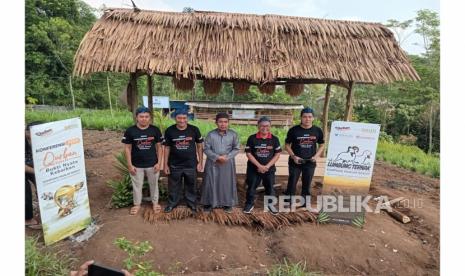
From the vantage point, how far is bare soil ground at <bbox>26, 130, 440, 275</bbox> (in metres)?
4.39

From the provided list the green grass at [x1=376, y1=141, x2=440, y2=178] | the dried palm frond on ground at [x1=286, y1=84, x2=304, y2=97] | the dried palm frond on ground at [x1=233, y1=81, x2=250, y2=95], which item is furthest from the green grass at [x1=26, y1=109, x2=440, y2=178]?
the dried palm frond on ground at [x1=286, y1=84, x2=304, y2=97]

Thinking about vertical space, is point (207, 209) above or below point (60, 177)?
below

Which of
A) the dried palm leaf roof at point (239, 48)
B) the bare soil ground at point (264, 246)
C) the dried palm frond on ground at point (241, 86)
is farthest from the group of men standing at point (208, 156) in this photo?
the dried palm frond on ground at point (241, 86)

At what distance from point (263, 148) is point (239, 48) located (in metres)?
1.85

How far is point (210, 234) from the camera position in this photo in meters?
4.91

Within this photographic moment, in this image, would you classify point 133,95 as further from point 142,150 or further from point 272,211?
point 272,211

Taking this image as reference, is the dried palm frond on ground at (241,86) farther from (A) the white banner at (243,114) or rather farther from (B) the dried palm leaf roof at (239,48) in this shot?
Result: (A) the white banner at (243,114)

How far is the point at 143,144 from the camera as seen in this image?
5020 mm

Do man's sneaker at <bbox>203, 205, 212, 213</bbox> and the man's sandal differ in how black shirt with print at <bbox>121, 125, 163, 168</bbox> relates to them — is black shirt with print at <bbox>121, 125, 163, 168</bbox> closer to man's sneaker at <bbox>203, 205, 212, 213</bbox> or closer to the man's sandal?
the man's sandal

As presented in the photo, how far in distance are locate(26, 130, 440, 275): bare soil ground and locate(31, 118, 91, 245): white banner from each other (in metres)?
0.28

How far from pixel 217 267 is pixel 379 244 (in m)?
2.36

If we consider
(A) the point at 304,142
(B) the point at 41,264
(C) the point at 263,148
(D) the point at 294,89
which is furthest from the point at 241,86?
(B) the point at 41,264

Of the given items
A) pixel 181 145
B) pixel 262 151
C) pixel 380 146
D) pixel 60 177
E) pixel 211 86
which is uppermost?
pixel 211 86

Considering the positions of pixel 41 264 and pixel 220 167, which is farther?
pixel 220 167
